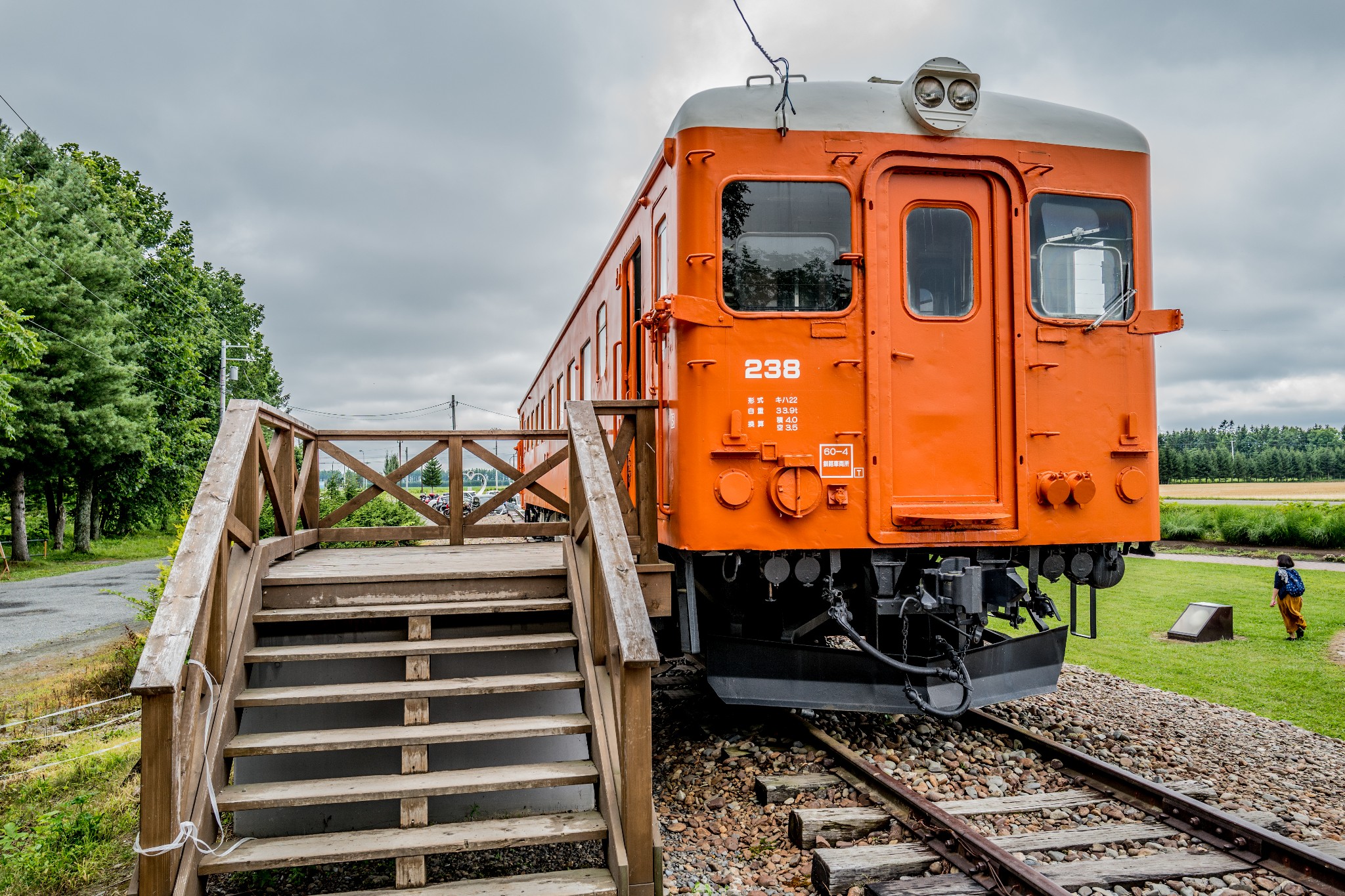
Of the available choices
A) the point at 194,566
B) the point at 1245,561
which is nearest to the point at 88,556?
the point at 194,566

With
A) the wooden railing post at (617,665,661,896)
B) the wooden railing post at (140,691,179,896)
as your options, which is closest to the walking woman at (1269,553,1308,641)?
the wooden railing post at (617,665,661,896)

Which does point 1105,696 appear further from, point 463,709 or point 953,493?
point 463,709

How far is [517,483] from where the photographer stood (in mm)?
7082

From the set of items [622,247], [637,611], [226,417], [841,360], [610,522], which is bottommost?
[637,611]

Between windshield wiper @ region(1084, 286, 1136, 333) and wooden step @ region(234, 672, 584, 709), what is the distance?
388cm

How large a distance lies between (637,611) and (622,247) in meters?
4.26

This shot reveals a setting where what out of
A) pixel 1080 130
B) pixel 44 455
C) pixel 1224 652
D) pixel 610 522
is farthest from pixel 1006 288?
pixel 44 455

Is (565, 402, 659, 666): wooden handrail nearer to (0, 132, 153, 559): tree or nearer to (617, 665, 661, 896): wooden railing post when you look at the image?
(617, 665, 661, 896): wooden railing post

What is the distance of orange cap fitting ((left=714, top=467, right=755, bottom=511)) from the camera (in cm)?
502

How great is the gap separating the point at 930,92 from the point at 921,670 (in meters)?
3.62

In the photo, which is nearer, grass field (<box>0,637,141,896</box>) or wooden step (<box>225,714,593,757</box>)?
wooden step (<box>225,714,593,757</box>)

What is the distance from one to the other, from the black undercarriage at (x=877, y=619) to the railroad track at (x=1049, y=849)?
0.80 meters

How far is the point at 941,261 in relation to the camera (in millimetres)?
5555

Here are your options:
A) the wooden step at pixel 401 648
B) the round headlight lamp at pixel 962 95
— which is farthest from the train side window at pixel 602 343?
the wooden step at pixel 401 648
